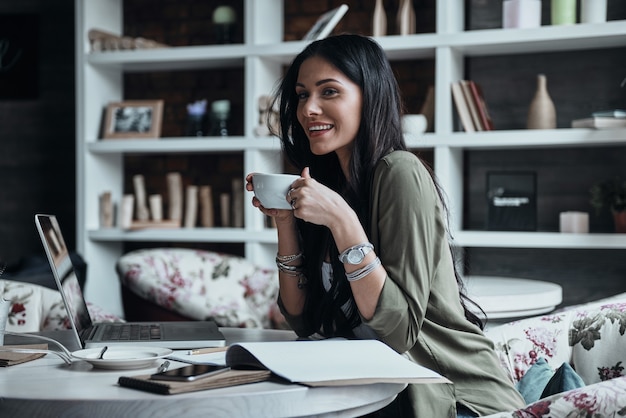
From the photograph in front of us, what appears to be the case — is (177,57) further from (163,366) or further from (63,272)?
(163,366)

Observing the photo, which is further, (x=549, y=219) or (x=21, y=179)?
(x=21, y=179)

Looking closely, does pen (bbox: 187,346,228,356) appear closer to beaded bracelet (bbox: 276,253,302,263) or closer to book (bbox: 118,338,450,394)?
book (bbox: 118,338,450,394)

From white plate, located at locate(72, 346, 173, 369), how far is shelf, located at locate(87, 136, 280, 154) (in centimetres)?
277

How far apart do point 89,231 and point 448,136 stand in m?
1.90

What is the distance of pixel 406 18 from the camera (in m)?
4.12

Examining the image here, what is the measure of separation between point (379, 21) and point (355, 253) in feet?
9.28

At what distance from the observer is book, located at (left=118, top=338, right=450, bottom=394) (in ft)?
3.95

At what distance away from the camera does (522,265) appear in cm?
426

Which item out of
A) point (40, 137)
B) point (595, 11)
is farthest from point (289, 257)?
point (40, 137)

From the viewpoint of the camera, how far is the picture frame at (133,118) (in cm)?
459

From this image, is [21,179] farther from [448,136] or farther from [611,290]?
[611,290]

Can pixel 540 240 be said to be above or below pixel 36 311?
above

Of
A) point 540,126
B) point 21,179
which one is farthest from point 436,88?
point 21,179

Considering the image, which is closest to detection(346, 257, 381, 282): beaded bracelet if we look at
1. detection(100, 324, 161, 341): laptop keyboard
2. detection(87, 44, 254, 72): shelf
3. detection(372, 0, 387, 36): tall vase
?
detection(100, 324, 161, 341): laptop keyboard
